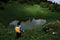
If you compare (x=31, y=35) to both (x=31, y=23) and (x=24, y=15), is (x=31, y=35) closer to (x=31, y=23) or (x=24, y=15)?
(x=31, y=23)

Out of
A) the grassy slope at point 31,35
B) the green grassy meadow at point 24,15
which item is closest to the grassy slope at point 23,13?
the green grassy meadow at point 24,15

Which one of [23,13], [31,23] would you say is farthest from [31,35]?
[23,13]

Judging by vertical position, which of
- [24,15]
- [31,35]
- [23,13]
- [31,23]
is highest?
[31,35]

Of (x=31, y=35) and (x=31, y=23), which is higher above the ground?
(x=31, y=35)

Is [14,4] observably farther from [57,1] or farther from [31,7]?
[57,1]

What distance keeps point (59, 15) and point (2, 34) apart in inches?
336

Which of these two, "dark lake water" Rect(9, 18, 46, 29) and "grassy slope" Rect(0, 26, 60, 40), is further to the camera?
"dark lake water" Rect(9, 18, 46, 29)

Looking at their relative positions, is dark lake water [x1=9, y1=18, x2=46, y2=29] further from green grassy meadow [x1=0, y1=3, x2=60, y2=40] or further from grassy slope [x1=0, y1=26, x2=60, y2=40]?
grassy slope [x1=0, y1=26, x2=60, y2=40]

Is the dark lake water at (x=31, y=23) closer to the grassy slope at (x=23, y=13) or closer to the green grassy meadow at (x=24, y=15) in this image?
the green grassy meadow at (x=24, y=15)

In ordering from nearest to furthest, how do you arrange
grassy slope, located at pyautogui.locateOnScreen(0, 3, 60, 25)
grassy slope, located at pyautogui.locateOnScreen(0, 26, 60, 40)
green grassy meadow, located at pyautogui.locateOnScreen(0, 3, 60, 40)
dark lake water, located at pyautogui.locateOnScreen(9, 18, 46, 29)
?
grassy slope, located at pyautogui.locateOnScreen(0, 26, 60, 40)
green grassy meadow, located at pyautogui.locateOnScreen(0, 3, 60, 40)
dark lake water, located at pyautogui.locateOnScreen(9, 18, 46, 29)
grassy slope, located at pyautogui.locateOnScreen(0, 3, 60, 25)

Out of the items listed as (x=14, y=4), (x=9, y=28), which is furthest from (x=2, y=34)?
(x=14, y=4)

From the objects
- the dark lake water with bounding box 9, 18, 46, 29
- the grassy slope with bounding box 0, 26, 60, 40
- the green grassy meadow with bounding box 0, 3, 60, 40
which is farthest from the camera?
the dark lake water with bounding box 9, 18, 46, 29

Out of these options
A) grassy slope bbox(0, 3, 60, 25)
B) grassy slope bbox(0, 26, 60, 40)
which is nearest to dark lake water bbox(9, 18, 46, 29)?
grassy slope bbox(0, 3, 60, 25)

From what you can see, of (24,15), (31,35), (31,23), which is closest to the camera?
(31,35)
